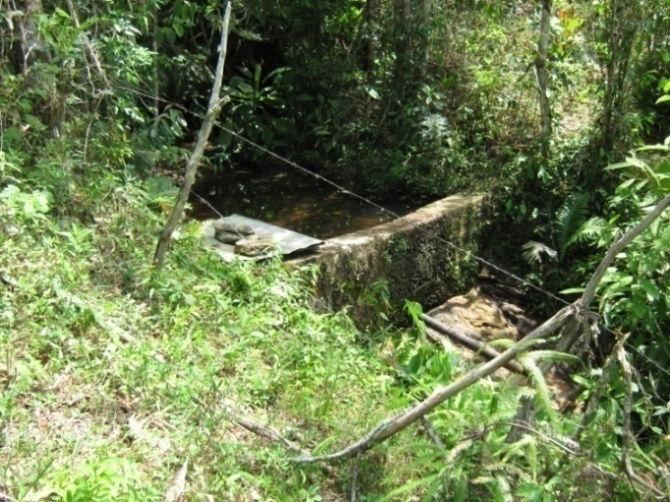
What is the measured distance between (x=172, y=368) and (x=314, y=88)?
18.0 feet

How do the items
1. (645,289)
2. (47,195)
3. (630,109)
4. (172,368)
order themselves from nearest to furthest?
1. (172,368)
2. (47,195)
3. (645,289)
4. (630,109)

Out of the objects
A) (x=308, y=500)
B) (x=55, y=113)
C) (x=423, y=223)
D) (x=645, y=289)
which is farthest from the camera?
(x=423, y=223)

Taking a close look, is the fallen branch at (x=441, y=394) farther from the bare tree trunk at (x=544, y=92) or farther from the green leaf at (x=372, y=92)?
the green leaf at (x=372, y=92)

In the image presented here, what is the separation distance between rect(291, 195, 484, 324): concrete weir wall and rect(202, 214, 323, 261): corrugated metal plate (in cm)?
13

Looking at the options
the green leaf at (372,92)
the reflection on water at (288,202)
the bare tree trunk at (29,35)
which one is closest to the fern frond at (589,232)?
the reflection on water at (288,202)

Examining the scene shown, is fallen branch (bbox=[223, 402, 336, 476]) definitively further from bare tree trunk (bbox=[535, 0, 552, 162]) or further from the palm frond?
bare tree trunk (bbox=[535, 0, 552, 162])

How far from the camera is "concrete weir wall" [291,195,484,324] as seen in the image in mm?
6199

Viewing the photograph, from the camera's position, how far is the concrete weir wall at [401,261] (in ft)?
20.3

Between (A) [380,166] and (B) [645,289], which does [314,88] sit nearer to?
(A) [380,166]

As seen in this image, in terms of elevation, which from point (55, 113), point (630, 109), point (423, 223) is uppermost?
Answer: point (55, 113)

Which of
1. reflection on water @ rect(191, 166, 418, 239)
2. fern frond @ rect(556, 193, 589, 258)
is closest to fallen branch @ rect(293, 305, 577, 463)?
reflection on water @ rect(191, 166, 418, 239)

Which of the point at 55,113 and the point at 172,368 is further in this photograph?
the point at 55,113

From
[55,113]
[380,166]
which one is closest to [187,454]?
[55,113]

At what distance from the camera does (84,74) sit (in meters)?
5.94
